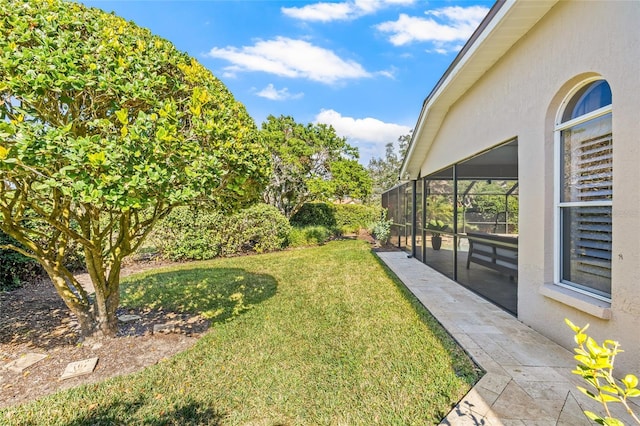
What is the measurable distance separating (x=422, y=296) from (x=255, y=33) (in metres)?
10.5

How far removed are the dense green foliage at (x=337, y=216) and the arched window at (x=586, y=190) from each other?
1417 centimetres

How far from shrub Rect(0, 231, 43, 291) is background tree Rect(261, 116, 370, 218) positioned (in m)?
9.19

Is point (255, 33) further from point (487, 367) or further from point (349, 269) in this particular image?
point (487, 367)

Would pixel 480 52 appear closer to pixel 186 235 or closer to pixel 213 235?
pixel 213 235

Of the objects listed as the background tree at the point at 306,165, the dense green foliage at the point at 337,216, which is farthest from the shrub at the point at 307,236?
the dense green foliage at the point at 337,216

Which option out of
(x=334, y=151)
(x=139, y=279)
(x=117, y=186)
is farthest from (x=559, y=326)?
(x=334, y=151)

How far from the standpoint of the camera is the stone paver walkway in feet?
8.61

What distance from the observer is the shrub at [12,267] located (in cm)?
707

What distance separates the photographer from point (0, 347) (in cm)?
415

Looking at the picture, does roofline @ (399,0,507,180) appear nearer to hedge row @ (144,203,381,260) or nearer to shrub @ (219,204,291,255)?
hedge row @ (144,203,381,260)

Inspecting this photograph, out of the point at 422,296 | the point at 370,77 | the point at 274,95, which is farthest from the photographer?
the point at 274,95

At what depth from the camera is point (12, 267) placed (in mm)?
7320

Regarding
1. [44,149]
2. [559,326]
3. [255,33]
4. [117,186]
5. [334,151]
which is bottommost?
[559,326]

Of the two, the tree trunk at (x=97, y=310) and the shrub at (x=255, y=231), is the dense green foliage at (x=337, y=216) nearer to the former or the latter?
the shrub at (x=255, y=231)
